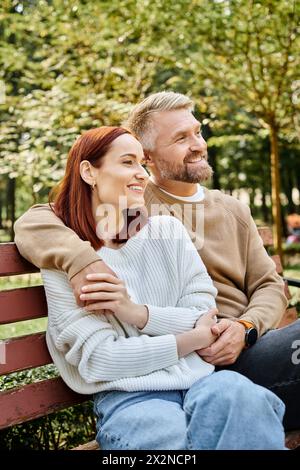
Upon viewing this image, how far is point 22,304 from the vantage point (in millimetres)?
2387

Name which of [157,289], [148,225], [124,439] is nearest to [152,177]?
[148,225]

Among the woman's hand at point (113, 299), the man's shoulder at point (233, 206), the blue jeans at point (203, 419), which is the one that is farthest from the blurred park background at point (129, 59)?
the blue jeans at point (203, 419)

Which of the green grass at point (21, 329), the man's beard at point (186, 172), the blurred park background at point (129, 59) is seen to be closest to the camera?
the man's beard at point (186, 172)

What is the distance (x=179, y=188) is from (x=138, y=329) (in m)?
1.08

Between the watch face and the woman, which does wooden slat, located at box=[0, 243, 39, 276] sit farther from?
the watch face

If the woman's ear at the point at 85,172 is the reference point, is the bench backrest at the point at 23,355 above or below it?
below

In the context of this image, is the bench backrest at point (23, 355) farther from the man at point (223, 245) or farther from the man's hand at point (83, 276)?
the man's hand at point (83, 276)

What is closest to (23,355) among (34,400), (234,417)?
(34,400)

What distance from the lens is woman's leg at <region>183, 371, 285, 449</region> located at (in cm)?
187

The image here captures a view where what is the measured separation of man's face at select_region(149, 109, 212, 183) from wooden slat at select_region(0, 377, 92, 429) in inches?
49.5

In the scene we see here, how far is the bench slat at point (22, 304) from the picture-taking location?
7.64 ft

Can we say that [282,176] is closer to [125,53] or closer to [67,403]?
[125,53]

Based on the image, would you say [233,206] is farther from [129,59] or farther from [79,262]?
[129,59]

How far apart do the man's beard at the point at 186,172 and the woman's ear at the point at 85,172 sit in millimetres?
782
